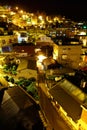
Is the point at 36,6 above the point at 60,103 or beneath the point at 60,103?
above

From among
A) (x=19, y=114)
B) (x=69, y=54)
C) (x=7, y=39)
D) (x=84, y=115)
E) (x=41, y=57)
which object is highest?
(x=7, y=39)

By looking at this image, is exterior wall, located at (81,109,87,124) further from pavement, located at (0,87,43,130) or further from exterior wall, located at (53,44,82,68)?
exterior wall, located at (53,44,82,68)

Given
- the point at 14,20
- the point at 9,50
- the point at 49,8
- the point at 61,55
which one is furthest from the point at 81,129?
the point at 49,8

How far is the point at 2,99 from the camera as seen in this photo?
53.5 feet

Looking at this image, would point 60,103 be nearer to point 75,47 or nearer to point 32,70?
point 32,70

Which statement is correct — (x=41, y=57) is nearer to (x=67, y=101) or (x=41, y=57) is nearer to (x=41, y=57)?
(x=41, y=57)

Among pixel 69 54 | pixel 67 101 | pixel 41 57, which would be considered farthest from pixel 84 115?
pixel 41 57

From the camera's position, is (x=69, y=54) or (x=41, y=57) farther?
(x=41, y=57)

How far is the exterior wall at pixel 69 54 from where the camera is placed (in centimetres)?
2378

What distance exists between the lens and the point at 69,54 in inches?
943

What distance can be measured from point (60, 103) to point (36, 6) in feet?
210

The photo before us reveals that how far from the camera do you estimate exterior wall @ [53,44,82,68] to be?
78.0ft

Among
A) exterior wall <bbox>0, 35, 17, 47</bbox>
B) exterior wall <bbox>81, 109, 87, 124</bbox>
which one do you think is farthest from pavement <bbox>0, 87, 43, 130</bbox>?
exterior wall <bbox>0, 35, 17, 47</bbox>

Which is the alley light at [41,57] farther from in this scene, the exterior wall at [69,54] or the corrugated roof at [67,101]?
the corrugated roof at [67,101]
